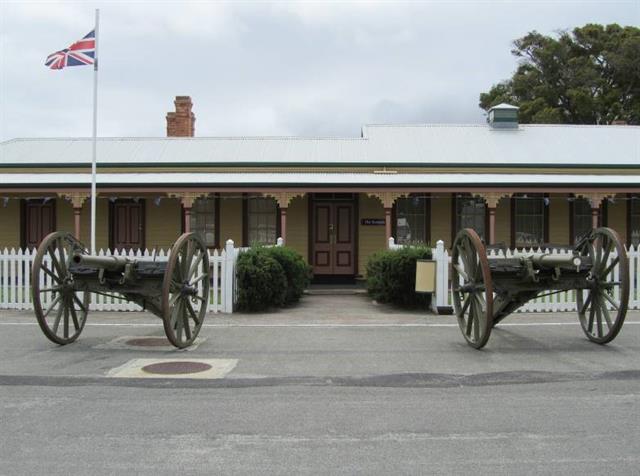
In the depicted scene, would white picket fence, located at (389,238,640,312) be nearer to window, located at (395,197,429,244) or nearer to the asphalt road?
the asphalt road

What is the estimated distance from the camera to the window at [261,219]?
20.5m

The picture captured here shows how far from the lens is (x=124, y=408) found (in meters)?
5.77

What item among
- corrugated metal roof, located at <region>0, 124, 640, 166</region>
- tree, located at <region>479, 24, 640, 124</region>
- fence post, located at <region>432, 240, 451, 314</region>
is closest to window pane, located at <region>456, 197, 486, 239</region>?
corrugated metal roof, located at <region>0, 124, 640, 166</region>

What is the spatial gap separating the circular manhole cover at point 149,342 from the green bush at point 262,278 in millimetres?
3508

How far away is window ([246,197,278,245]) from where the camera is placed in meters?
20.5

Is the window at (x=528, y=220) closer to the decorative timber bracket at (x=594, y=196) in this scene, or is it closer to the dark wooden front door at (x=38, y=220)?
the decorative timber bracket at (x=594, y=196)

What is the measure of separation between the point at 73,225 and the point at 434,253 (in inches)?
507

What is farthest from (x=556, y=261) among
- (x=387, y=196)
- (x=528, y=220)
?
(x=528, y=220)

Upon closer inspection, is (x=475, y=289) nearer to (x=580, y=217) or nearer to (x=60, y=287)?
(x=60, y=287)

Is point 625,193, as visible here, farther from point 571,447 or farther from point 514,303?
point 571,447

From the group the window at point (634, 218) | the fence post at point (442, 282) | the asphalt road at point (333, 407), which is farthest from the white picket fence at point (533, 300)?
the window at point (634, 218)

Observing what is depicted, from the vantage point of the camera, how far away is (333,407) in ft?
19.1

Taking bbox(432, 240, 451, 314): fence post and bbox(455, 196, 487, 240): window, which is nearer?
bbox(432, 240, 451, 314): fence post

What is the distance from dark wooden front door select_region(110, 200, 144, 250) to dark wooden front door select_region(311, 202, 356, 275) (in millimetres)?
5475
